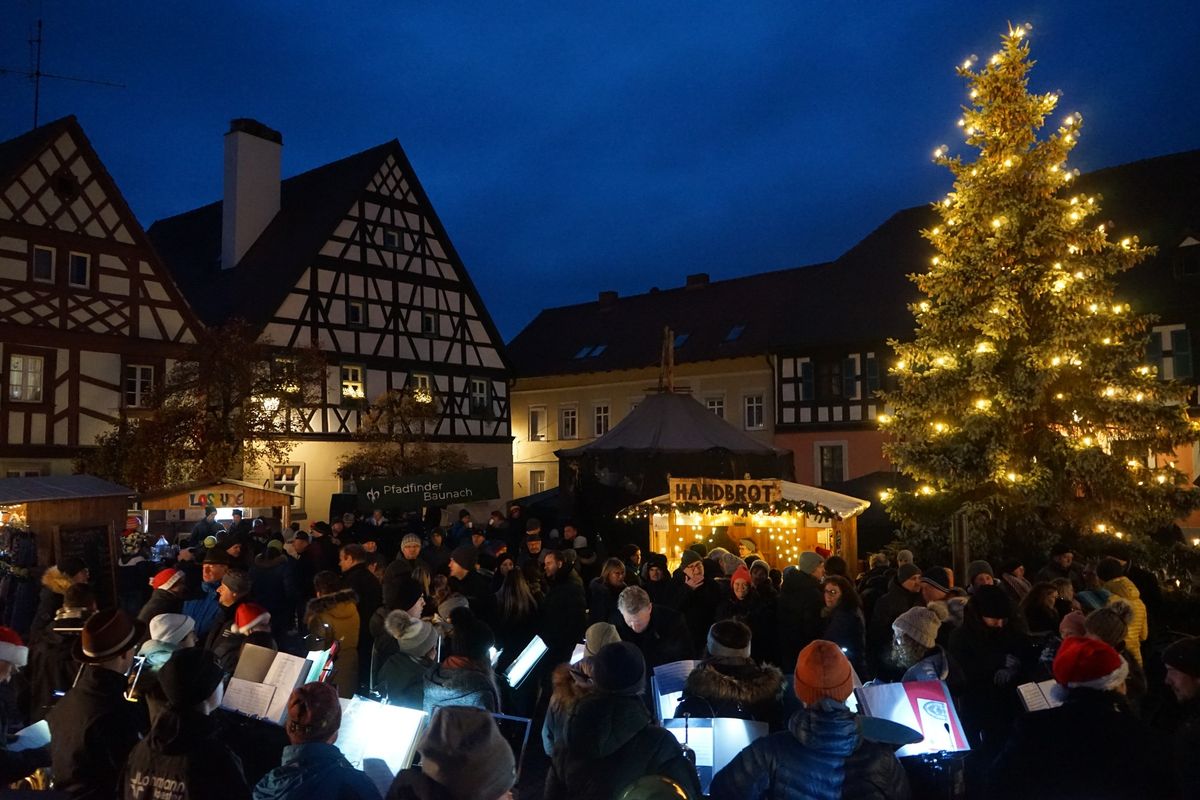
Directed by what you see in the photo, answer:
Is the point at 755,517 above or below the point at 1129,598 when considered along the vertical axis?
above

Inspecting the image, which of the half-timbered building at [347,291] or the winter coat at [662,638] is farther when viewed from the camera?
the half-timbered building at [347,291]

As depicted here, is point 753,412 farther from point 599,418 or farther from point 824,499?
point 824,499

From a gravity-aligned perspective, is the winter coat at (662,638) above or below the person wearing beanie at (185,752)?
below

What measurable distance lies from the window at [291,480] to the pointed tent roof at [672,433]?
1154 cm

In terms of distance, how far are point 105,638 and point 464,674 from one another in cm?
166

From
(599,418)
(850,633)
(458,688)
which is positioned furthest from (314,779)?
(599,418)

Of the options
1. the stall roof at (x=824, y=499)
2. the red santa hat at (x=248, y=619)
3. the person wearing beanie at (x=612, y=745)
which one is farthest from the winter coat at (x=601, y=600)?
the stall roof at (x=824, y=499)

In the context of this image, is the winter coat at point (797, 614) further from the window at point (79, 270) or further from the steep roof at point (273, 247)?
the steep roof at point (273, 247)

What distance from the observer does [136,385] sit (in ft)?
82.1

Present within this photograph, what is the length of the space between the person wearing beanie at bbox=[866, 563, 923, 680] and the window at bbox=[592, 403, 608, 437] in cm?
3160

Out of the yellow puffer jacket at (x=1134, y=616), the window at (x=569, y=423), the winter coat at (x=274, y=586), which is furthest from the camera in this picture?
the window at (x=569, y=423)

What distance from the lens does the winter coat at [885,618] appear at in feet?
24.1

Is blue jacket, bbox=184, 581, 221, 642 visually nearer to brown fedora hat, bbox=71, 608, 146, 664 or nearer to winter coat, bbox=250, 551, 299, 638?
winter coat, bbox=250, 551, 299, 638

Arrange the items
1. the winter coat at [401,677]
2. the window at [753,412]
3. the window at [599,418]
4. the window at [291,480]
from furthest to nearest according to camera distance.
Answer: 1. the window at [599,418]
2. the window at [753,412]
3. the window at [291,480]
4. the winter coat at [401,677]
